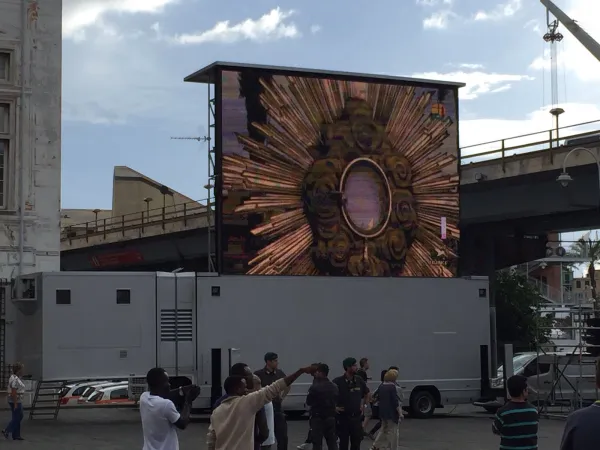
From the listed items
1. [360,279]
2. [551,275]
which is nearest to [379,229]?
[360,279]

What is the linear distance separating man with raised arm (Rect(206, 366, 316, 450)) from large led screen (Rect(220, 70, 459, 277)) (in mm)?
17764

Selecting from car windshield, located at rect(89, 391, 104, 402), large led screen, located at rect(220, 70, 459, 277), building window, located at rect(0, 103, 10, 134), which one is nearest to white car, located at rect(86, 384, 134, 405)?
car windshield, located at rect(89, 391, 104, 402)

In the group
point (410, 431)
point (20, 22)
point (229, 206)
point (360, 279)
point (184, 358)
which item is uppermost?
point (20, 22)

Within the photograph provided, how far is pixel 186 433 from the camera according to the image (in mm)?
22125

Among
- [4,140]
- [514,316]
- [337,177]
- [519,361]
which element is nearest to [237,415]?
[337,177]

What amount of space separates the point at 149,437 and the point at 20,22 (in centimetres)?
2200

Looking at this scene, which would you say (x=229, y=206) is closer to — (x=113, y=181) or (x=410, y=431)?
(x=410, y=431)

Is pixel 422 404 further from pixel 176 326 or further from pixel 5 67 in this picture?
pixel 5 67

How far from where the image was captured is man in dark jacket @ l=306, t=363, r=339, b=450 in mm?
15188

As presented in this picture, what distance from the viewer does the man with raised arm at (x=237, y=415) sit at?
27.0ft

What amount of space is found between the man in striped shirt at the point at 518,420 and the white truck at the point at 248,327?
1586 cm

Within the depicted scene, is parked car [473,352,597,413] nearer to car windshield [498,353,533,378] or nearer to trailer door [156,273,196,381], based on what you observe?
car windshield [498,353,533,378]

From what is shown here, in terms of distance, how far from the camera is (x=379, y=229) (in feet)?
94.3

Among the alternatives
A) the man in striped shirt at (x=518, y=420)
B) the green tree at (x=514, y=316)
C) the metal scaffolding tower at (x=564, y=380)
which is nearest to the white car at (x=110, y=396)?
the metal scaffolding tower at (x=564, y=380)
